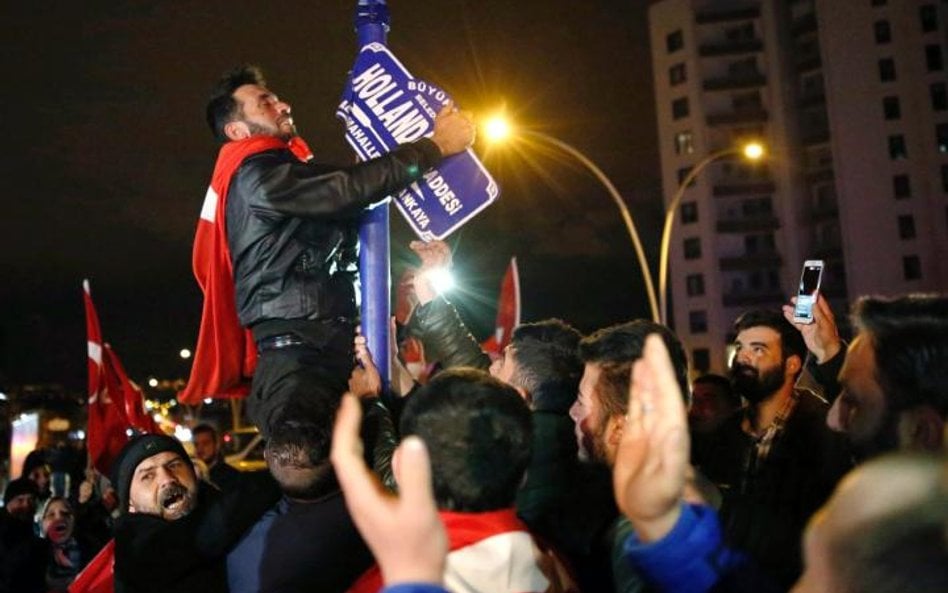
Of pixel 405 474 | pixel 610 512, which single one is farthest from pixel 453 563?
Result: pixel 610 512

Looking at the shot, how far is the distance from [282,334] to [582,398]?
1.32 meters

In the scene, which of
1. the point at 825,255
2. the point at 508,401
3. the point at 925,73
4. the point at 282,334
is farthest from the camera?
the point at 825,255

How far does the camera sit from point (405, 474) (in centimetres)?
145

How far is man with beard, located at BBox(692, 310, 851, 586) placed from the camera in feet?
13.0

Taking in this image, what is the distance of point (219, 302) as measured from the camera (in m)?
3.92

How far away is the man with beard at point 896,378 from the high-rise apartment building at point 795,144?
60971 mm

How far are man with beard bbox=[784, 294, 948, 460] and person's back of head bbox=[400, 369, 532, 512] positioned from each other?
0.94m

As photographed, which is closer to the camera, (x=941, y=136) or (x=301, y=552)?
(x=301, y=552)

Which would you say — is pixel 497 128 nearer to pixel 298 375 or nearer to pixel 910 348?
pixel 298 375

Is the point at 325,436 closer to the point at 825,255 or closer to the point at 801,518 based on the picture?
the point at 801,518

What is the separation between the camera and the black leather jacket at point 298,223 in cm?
359

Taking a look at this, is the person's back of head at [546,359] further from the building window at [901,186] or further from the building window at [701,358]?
the building window at [701,358]

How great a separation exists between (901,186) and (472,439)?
64.1m

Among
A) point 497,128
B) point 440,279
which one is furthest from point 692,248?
point 440,279
